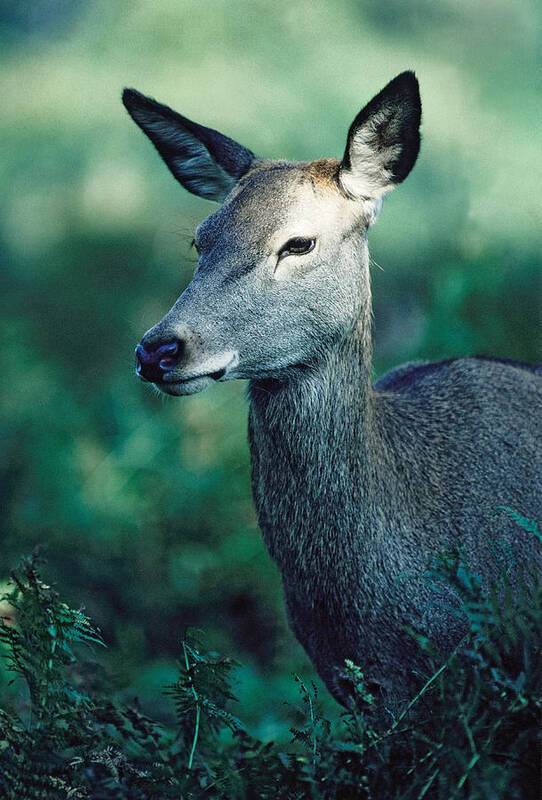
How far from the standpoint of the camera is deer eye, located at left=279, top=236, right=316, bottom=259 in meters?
2.93

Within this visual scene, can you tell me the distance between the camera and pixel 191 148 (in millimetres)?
3557

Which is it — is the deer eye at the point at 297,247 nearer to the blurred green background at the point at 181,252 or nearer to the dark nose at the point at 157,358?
the dark nose at the point at 157,358

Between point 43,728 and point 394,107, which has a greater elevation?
point 394,107

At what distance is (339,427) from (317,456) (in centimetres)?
12

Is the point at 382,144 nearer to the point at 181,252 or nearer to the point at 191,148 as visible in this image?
the point at 191,148

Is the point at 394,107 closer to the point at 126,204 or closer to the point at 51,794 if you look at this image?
the point at 51,794

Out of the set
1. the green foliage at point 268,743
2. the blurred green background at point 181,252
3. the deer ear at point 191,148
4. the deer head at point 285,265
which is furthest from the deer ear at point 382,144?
the blurred green background at point 181,252

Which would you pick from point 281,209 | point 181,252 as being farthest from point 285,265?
point 181,252

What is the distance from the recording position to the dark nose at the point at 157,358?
2.62 meters

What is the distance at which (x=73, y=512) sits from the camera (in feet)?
16.5

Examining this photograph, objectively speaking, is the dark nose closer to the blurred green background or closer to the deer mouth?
the deer mouth

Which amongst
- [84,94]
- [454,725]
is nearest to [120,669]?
[454,725]

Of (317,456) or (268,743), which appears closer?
(268,743)

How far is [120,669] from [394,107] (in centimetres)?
284
